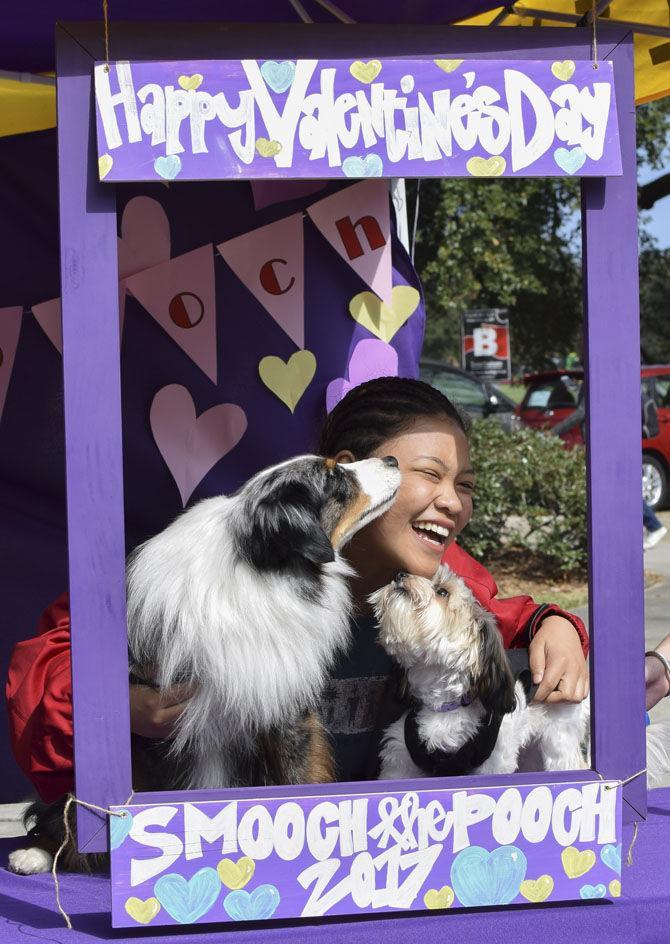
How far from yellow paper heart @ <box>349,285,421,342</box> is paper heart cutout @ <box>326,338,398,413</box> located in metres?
0.05

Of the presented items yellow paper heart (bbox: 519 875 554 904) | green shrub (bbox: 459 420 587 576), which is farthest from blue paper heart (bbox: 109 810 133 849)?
green shrub (bbox: 459 420 587 576)

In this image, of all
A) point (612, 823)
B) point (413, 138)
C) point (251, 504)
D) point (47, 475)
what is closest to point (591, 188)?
point (413, 138)

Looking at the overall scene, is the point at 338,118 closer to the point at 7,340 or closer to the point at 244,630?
the point at 244,630

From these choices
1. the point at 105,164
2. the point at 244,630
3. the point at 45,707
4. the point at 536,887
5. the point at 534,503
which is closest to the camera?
the point at 105,164

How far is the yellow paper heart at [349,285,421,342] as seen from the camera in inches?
148

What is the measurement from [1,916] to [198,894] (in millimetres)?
465

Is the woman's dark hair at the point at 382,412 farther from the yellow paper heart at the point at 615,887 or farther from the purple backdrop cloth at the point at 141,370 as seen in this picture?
the yellow paper heart at the point at 615,887

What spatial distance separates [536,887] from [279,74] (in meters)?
1.56

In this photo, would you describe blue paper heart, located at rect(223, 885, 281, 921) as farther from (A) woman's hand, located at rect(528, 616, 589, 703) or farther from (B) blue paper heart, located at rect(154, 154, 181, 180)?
(B) blue paper heart, located at rect(154, 154, 181, 180)

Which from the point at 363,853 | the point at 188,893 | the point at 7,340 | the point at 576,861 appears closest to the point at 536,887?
the point at 576,861

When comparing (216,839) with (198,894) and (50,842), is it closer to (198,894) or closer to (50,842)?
(198,894)

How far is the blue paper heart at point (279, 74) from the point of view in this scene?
1.93 metres

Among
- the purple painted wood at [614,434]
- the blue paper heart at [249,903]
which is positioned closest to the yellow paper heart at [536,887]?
the purple painted wood at [614,434]

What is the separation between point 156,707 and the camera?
232cm
